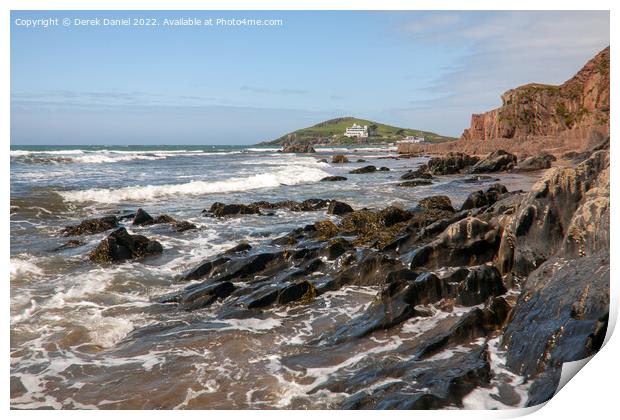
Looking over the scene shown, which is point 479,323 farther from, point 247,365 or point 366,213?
point 366,213

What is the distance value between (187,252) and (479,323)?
7293mm

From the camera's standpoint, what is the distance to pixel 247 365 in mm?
5691

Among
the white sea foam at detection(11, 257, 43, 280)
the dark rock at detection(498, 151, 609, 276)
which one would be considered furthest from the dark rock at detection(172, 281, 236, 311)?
the dark rock at detection(498, 151, 609, 276)

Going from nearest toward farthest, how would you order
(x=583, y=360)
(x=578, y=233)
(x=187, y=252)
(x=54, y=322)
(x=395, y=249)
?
(x=583, y=360) < (x=578, y=233) < (x=54, y=322) < (x=395, y=249) < (x=187, y=252)

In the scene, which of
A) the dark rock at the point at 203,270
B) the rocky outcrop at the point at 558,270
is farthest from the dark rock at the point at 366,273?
the dark rock at the point at 203,270

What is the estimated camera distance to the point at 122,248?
1065 centimetres

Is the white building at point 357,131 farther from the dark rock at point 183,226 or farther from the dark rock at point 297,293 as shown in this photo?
the dark rock at point 297,293

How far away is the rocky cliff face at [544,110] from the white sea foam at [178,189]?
2257 centimetres

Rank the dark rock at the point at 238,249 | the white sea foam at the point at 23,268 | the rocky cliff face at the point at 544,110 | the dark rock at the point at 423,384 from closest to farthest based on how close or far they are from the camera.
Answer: the dark rock at the point at 423,384 → the white sea foam at the point at 23,268 → the dark rock at the point at 238,249 → the rocky cliff face at the point at 544,110

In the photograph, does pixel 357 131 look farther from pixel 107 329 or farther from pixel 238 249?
pixel 107 329

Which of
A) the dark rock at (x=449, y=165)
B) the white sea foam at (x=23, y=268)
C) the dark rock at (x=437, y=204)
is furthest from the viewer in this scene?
the dark rock at (x=449, y=165)

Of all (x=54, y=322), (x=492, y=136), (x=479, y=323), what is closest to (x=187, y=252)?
(x=54, y=322)

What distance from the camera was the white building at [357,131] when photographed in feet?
430
